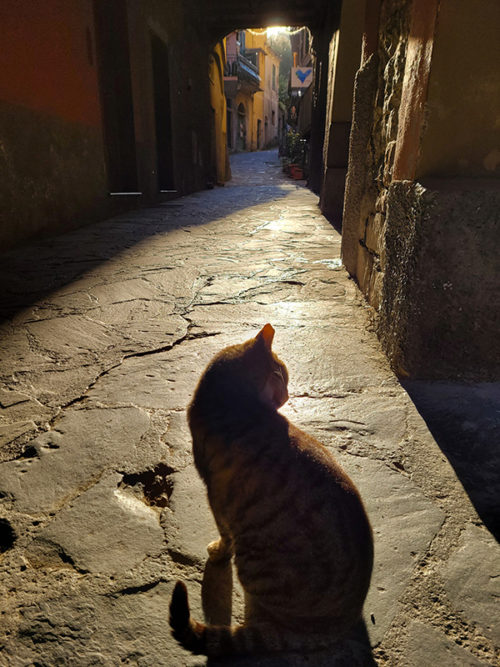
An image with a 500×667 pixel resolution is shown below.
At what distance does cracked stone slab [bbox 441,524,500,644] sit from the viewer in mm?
1141

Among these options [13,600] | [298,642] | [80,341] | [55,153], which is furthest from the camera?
[55,153]

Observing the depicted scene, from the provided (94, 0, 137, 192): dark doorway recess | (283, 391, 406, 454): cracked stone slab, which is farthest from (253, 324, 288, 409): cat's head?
(94, 0, 137, 192): dark doorway recess

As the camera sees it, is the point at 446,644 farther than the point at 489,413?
No

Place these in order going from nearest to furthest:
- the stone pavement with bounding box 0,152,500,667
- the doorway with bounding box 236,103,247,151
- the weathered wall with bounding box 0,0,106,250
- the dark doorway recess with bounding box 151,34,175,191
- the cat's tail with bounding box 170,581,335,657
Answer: the cat's tail with bounding box 170,581,335,657 < the stone pavement with bounding box 0,152,500,667 < the weathered wall with bounding box 0,0,106,250 < the dark doorway recess with bounding box 151,34,175,191 < the doorway with bounding box 236,103,247,151

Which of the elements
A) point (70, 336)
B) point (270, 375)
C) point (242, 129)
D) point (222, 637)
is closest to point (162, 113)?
point (70, 336)

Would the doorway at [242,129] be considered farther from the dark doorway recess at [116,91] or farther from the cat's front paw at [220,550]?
the cat's front paw at [220,550]

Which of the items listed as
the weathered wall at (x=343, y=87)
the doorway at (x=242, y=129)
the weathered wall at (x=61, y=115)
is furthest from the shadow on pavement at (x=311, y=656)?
the doorway at (x=242, y=129)

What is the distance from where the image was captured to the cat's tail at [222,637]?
3.09 feet

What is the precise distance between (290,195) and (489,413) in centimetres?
953

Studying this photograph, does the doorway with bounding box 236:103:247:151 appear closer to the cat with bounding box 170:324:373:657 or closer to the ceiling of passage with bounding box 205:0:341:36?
the ceiling of passage with bounding box 205:0:341:36

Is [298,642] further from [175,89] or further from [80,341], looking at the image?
[175,89]

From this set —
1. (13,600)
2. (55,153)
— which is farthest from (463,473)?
(55,153)

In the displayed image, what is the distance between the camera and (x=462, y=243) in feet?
6.58

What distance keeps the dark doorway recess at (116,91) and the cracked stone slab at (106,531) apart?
6976 millimetres
